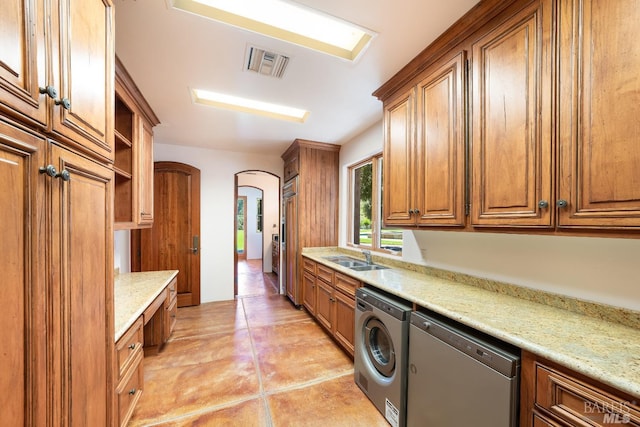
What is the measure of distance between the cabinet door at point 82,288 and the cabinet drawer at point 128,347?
28 cm

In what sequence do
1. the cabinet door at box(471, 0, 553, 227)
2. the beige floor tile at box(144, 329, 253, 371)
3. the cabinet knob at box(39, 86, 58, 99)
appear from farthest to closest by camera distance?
1. the beige floor tile at box(144, 329, 253, 371)
2. the cabinet door at box(471, 0, 553, 227)
3. the cabinet knob at box(39, 86, 58, 99)

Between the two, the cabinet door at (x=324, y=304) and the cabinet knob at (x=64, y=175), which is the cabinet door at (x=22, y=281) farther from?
the cabinet door at (x=324, y=304)

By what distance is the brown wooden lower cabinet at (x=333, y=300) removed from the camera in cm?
235

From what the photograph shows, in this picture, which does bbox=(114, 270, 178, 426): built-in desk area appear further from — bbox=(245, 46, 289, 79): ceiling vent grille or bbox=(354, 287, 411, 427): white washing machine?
bbox=(245, 46, 289, 79): ceiling vent grille

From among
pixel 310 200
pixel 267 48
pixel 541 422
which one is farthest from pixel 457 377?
pixel 310 200

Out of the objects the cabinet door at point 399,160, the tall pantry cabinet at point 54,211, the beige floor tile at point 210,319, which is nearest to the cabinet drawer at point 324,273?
the cabinet door at point 399,160

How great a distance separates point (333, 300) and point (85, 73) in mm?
2503

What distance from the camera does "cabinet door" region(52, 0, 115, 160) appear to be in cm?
77

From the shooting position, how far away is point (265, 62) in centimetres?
184

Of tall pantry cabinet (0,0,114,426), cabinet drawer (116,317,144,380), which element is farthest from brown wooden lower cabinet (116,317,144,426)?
tall pantry cabinet (0,0,114,426)

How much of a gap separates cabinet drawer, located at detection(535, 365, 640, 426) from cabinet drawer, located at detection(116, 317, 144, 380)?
1967 mm

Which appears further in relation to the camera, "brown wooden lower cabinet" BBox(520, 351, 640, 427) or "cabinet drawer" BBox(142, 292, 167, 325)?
"cabinet drawer" BBox(142, 292, 167, 325)

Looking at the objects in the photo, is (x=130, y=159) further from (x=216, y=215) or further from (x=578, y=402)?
(x=578, y=402)

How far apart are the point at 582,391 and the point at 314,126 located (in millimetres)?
2996
